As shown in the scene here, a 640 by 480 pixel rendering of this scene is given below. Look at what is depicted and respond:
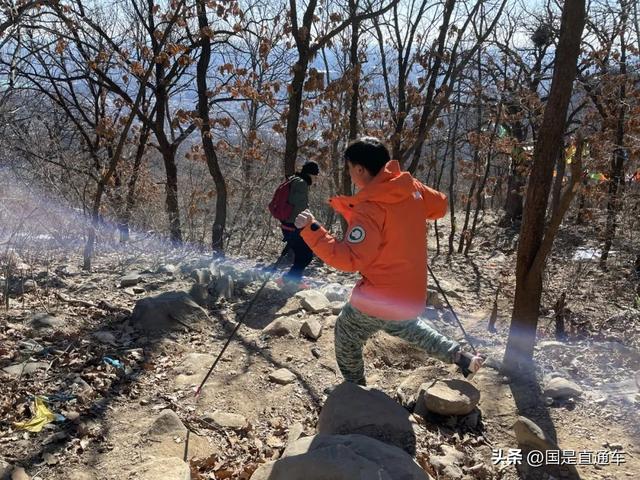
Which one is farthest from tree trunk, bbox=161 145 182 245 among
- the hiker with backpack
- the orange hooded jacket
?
the orange hooded jacket

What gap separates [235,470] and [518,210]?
1320cm

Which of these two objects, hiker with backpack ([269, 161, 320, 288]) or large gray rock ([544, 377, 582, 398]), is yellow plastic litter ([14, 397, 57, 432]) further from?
hiker with backpack ([269, 161, 320, 288])

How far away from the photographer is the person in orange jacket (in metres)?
2.81

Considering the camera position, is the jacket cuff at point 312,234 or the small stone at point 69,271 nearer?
the jacket cuff at point 312,234

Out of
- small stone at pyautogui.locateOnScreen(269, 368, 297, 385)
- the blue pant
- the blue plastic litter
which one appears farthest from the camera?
the blue pant

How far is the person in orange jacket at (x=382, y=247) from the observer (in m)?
2.81

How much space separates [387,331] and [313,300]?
240 centimetres

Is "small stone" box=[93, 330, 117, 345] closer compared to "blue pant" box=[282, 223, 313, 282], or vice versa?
"small stone" box=[93, 330, 117, 345]

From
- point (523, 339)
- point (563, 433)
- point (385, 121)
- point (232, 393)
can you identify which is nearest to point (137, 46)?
point (385, 121)

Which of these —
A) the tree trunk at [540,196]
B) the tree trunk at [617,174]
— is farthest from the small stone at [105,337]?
the tree trunk at [617,174]

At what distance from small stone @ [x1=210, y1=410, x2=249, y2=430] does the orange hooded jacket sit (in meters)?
1.05

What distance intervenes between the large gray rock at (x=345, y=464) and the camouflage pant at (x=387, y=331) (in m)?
0.74

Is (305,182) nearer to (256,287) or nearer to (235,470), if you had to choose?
(256,287)

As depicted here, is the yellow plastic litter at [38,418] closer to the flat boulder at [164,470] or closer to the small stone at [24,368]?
the small stone at [24,368]
